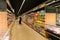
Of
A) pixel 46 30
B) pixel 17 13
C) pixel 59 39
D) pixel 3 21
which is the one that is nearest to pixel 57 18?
pixel 46 30

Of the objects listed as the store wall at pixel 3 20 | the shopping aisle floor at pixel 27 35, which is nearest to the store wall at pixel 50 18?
the shopping aisle floor at pixel 27 35

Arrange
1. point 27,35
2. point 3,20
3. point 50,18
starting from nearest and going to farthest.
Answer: point 3,20 → point 50,18 → point 27,35

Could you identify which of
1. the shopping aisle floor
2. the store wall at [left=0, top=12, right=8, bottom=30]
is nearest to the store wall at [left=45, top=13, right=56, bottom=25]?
the shopping aisle floor

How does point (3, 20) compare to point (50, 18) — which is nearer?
point (3, 20)

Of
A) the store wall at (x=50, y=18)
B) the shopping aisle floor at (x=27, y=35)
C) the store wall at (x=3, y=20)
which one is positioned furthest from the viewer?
the shopping aisle floor at (x=27, y=35)

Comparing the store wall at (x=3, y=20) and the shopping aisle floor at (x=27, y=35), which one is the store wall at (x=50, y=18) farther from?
the store wall at (x=3, y=20)

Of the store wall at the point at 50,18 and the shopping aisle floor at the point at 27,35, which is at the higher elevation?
the store wall at the point at 50,18

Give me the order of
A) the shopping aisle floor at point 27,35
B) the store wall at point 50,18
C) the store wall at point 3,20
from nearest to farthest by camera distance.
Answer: the store wall at point 3,20 < the store wall at point 50,18 < the shopping aisle floor at point 27,35

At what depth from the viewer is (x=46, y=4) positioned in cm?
133

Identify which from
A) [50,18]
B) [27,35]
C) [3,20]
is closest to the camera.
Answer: [3,20]

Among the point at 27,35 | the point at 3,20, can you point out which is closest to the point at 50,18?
the point at 3,20

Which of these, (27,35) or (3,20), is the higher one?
(3,20)

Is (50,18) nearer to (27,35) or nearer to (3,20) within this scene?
(3,20)

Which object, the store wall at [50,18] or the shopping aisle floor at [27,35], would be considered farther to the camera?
the shopping aisle floor at [27,35]
